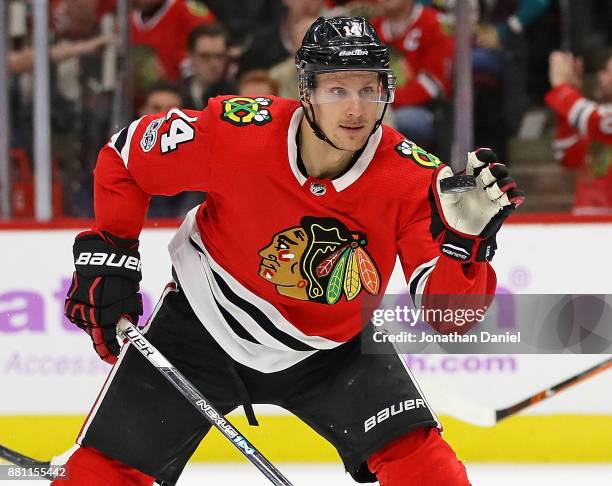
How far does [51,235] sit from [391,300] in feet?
3.71

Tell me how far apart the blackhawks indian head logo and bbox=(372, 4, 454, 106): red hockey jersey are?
72.1 inches

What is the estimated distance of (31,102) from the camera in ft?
12.6

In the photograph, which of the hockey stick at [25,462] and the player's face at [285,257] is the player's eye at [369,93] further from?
the hockey stick at [25,462]

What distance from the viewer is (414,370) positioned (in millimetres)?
3648

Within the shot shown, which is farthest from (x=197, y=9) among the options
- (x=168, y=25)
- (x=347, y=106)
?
(x=347, y=106)

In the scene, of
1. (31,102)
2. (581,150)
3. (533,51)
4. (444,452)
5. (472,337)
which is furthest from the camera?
Result: (533,51)

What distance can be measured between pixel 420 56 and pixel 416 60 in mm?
22

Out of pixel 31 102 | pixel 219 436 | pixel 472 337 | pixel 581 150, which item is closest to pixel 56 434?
pixel 219 436

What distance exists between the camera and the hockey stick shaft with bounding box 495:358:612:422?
145 inches

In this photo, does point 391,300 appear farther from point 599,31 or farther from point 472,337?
point 599,31

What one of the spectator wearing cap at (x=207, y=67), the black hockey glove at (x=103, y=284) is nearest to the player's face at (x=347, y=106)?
the black hockey glove at (x=103, y=284)

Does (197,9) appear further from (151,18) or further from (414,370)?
(414,370)

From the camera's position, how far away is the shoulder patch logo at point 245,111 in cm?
229

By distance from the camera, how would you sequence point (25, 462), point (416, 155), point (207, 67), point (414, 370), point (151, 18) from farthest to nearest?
point (151, 18) → point (207, 67) → point (414, 370) → point (25, 462) → point (416, 155)
